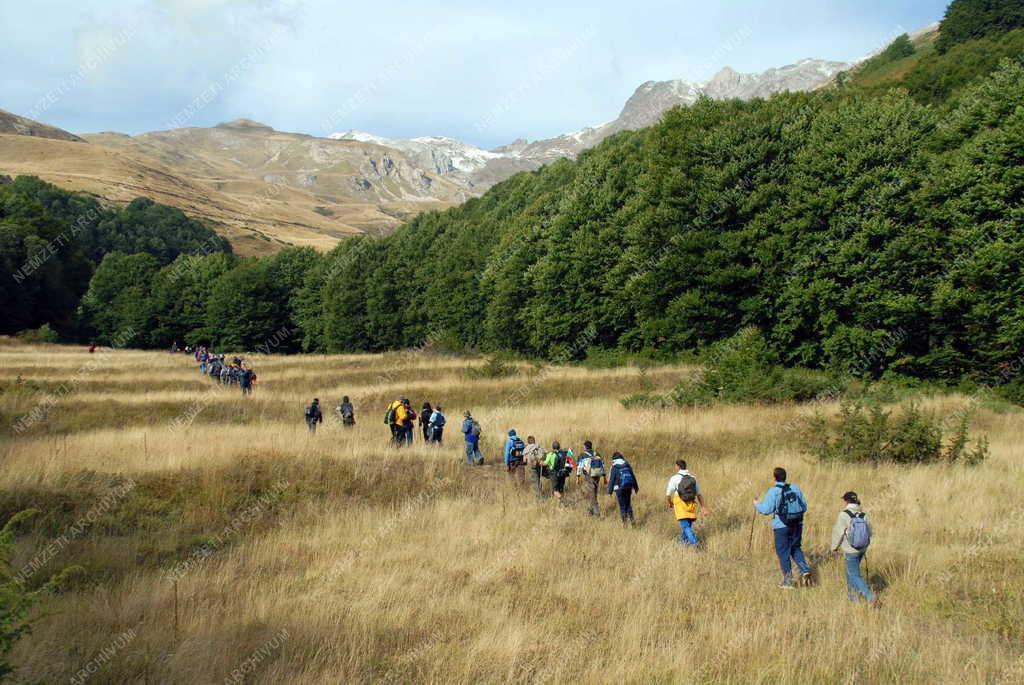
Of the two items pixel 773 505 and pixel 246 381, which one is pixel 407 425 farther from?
pixel 246 381

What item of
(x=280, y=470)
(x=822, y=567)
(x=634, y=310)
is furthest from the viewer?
(x=634, y=310)

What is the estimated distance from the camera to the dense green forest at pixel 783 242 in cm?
2606

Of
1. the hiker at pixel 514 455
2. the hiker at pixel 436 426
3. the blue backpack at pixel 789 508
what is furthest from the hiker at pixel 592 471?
the hiker at pixel 436 426

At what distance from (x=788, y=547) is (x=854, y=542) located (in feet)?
4.11

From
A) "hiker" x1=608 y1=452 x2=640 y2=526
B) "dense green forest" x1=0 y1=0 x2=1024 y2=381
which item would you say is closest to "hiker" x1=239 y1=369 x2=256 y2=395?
"hiker" x1=608 y1=452 x2=640 y2=526

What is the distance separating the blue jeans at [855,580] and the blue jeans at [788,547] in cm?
75

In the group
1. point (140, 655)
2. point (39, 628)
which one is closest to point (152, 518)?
point (39, 628)

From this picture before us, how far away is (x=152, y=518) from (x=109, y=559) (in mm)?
2289

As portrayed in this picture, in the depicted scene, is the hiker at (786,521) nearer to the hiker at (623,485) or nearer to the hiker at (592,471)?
the hiker at (623,485)

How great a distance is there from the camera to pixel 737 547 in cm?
1203

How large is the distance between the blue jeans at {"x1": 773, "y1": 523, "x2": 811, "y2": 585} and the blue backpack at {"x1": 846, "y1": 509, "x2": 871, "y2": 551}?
1005 millimetres

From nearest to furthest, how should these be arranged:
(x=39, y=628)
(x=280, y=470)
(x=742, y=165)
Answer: (x=39, y=628)
(x=280, y=470)
(x=742, y=165)

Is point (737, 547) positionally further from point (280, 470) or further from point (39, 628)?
point (39, 628)

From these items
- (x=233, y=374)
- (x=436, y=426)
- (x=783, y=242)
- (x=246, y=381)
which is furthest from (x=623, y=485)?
(x=233, y=374)
